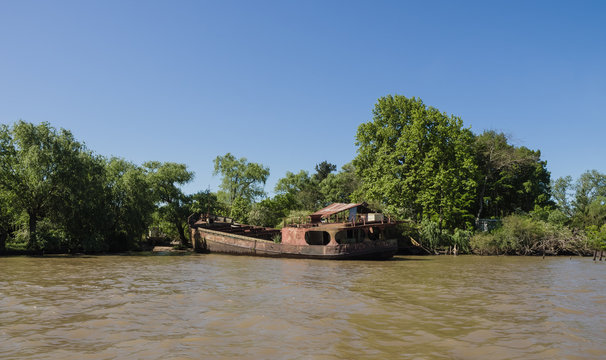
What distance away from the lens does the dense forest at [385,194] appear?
28.0 meters

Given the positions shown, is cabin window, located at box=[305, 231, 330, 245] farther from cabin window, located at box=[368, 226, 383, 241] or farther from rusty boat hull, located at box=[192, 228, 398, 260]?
cabin window, located at box=[368, 226, 383, 241]

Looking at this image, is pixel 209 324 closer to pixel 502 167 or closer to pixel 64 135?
pixel 64 135

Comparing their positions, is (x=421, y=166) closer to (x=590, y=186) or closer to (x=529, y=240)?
(x=529, y=240)

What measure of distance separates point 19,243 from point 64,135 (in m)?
8.89

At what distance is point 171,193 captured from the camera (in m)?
43.2

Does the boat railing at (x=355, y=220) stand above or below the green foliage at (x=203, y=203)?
below

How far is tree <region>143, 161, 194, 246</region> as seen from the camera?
4212cm

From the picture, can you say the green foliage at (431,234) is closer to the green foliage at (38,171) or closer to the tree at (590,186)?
the green foliage at (38,171)

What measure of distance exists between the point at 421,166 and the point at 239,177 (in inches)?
1214

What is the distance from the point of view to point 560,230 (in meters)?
33.5

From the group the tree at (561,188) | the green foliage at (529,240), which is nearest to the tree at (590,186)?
the tree at (561,188)

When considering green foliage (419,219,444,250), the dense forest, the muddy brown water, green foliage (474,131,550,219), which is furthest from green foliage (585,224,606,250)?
the muddy brown water

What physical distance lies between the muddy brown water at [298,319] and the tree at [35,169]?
14.5 meters

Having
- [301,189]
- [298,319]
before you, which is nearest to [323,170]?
[301,189]
